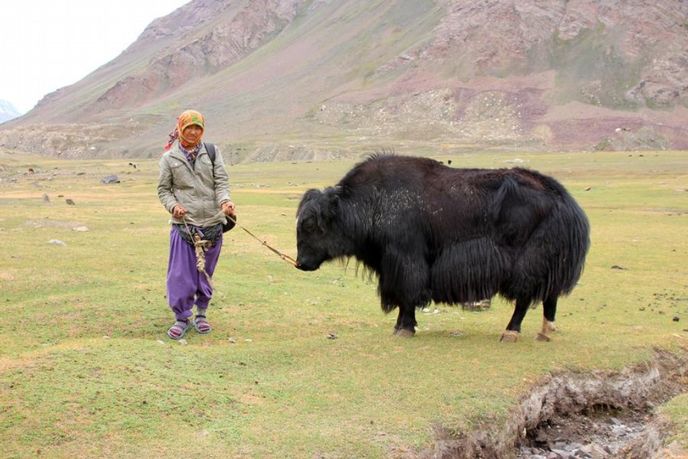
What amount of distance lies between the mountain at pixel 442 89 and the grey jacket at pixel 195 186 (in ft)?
200

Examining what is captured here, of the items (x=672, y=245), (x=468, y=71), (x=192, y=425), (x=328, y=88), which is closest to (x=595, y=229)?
(x=672, y=245)

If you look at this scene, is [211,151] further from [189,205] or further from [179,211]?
[179,211]

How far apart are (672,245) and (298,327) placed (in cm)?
1142

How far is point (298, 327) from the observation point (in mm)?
8766

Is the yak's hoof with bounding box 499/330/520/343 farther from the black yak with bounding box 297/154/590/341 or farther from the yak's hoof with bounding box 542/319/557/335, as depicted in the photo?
the yak's hoof with bounding box 542/319/557/335

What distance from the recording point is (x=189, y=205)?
25.3 ft

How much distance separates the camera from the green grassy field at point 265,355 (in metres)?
5.33

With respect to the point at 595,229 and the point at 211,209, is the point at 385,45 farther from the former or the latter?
the point at 211,209

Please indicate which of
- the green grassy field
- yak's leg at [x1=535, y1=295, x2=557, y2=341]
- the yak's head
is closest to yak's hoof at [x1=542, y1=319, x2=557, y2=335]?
yak's leg at [x1=535, y1=295, x2=557, y2=341]

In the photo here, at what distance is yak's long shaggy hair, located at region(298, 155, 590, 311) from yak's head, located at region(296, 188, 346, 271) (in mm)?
11

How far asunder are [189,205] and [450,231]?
283cm

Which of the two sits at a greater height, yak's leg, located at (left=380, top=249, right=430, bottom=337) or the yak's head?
the yak's head

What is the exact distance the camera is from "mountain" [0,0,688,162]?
8438 cm

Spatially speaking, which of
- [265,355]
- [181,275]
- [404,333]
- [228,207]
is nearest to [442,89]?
[404,333]
